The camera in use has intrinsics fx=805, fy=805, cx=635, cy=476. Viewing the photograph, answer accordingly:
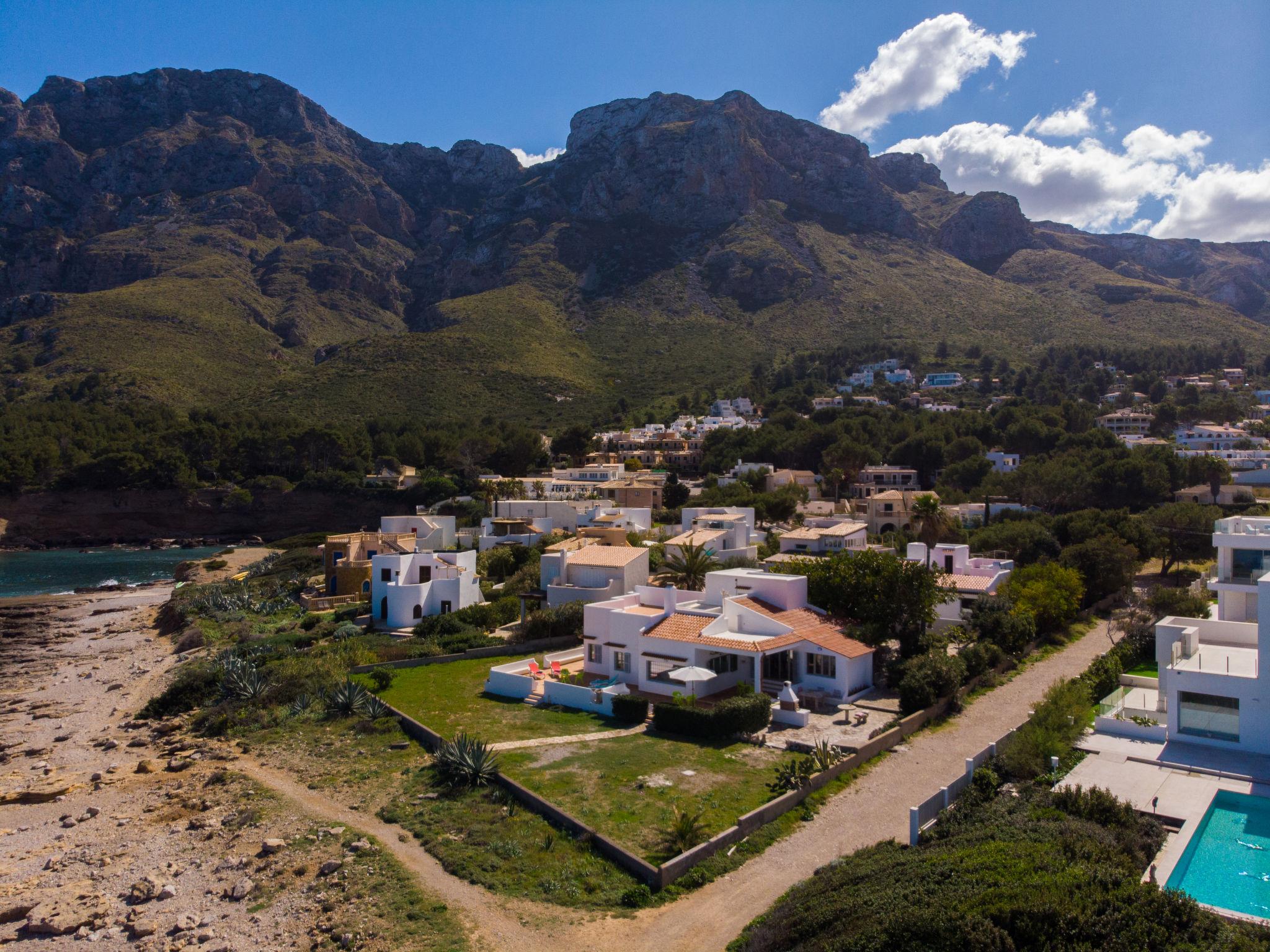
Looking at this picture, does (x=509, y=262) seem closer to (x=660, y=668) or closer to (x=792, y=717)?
(x=660, y=668)

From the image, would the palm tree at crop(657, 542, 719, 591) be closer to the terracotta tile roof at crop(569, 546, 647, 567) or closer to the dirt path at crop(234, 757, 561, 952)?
A: the terracotta tile roof at crop(569, 546, 647, 567)

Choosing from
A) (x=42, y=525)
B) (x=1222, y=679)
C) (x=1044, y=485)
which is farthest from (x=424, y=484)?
(x=1222, y=679)

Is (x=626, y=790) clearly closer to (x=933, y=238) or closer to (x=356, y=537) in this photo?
(x=356, y=537)

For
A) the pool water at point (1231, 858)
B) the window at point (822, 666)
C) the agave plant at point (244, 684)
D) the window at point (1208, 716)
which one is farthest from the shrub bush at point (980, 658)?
the agave plant at point (244, 684)

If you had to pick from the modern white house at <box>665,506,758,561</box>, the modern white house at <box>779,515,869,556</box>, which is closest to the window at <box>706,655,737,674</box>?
the modern white house at <box>665,506,758,561</box>

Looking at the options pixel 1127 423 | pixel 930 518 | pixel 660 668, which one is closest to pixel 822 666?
pixel 660 668

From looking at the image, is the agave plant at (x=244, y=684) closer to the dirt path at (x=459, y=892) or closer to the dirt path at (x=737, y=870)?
the dirt path at (x=737, y=870)
